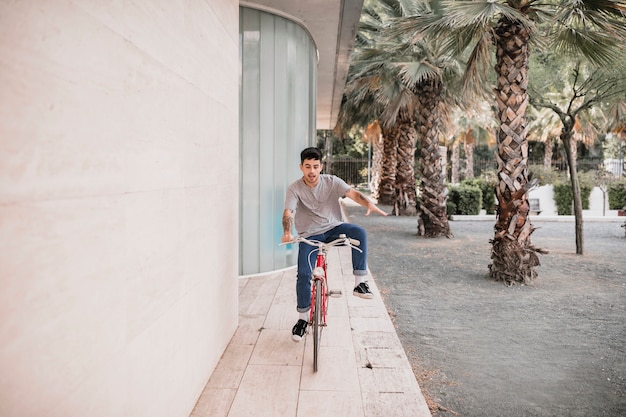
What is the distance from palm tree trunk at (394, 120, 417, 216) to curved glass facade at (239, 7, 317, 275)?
38.8 ft

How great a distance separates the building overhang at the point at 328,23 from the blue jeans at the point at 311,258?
3.88 metres

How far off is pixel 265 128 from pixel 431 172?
7.45 metres

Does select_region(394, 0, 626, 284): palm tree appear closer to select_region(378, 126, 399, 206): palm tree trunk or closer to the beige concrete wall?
the beige concrete wall

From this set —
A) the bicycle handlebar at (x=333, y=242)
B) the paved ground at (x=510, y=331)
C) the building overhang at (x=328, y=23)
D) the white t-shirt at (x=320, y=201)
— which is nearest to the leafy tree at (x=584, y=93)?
the paved ground at (x=510, y=331)

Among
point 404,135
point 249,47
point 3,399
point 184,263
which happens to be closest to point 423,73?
point 249,47

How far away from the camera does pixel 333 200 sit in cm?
446

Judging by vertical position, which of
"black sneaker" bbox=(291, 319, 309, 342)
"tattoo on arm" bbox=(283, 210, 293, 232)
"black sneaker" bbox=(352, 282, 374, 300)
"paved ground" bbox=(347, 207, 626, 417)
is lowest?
"paved ground" bbox=(347, 207, 626, 417)

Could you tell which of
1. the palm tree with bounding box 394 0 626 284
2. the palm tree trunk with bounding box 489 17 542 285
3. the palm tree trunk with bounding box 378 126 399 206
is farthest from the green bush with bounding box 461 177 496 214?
the palm tree trunk with bounding box 489 17 542 285

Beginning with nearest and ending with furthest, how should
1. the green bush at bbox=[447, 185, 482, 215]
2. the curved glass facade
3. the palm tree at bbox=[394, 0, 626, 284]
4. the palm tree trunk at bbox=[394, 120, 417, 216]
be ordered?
the curved glass facade, the palm tree at bbox=[394, 0, 626, 284], the green bush at bbox=[447, 185, 482, 215], the palm tree trunk at bbox=[394, 120, 417, 216]

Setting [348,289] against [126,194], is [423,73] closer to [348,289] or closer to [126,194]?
[348,289]

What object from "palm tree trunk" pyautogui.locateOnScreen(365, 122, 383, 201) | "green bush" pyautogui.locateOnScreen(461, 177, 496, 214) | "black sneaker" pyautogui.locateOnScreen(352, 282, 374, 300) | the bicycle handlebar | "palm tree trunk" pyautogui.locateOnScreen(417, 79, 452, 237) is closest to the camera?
the bicycle handlebar

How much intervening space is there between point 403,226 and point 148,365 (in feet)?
44.9

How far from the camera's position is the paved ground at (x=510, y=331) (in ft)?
12.1

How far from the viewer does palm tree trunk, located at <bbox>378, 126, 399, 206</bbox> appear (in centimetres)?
2279
